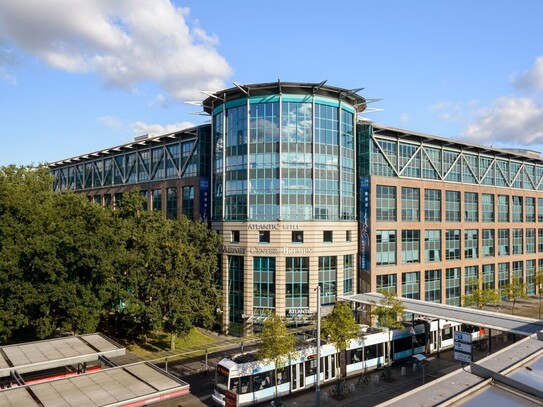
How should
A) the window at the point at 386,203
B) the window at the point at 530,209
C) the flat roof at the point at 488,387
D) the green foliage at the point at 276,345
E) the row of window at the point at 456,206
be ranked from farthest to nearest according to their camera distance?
the window at the point at 530,209, the row of window at the point at 456,206, the window at the point at 386,203, the green foliage at the point at 276,345, the flat roof at the point at 488,387

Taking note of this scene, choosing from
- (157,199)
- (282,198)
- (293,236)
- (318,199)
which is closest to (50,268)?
(282,198)

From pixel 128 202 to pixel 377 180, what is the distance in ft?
105

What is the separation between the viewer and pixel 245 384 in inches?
1206

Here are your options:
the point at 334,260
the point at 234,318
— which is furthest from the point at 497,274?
the point at 234,318

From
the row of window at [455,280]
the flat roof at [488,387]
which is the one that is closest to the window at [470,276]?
the row of window at [455,280]

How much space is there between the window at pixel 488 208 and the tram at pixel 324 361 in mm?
33862

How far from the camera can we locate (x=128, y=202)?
1829 inches

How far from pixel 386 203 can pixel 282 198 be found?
1605 centimetres

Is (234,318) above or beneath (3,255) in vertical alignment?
beneath

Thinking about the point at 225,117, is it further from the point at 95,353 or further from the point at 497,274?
the point at 497,274

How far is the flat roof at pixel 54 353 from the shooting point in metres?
23.0

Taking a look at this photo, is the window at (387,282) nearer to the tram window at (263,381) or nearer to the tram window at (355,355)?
the tram window at (355,355)

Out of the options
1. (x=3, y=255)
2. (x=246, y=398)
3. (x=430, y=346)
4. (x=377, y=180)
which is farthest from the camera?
(x=377, y=180)

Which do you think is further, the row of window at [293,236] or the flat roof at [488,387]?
the row of window at [293,236]
